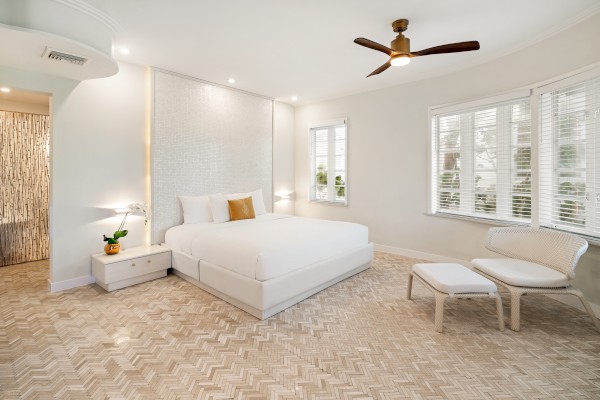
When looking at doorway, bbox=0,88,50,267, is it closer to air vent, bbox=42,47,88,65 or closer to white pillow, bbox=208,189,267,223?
air vent, bbox=42,47,88,65

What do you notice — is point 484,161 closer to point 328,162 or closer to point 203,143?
point 328,162

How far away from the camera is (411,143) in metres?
4.80

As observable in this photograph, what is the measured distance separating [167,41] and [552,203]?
15.5 feet

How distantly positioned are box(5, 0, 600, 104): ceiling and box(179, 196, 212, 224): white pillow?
6.22 ft

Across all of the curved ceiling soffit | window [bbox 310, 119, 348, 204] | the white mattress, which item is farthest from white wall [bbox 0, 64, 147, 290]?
window [bbox 310, 119, 348, 204]

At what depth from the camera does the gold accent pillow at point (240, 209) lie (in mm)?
4574

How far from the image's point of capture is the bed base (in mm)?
2766

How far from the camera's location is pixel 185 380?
1.96m

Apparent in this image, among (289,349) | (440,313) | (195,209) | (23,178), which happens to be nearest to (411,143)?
(440,313)

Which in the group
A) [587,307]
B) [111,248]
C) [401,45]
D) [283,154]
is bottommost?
[587,307]

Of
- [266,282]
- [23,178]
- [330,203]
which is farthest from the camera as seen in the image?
[330,203]

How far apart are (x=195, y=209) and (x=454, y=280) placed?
353cm

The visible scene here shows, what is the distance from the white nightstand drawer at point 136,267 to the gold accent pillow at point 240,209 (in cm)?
109

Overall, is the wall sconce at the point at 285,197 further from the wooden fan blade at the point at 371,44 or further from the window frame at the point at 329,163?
the wooden fan blade at the point at 371,44
